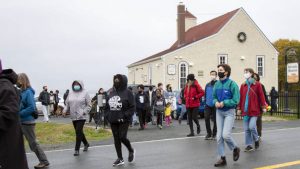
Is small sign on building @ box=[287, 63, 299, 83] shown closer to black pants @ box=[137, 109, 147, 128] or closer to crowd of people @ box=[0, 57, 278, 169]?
black pants @ box=[137, 109, 147, 128]

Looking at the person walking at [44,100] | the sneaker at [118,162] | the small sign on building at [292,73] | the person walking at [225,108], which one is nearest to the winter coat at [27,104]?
the sneaker at [118,162]

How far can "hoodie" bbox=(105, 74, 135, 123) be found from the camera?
971cm

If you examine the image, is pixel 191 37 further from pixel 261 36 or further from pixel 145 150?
pixel 145 150

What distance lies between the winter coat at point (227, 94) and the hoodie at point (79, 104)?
348 centimetres

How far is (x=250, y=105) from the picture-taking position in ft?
36.8

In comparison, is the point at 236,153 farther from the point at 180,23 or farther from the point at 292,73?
the point at 180,23

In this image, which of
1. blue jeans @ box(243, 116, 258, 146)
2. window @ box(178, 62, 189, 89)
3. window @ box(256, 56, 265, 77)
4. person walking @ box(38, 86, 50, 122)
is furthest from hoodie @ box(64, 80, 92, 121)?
window @ box(256, 56, 265, 77)

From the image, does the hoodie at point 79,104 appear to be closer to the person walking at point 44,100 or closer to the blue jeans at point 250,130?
the blue jeans at point 250,130

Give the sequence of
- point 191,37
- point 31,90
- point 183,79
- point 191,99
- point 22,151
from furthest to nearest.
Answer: point 191,37 < point 183,79 < point 191,99 < point 31,90 < point 22,151

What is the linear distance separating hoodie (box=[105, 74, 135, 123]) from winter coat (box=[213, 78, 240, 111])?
1760 millimetres

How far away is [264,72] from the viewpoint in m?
44.6

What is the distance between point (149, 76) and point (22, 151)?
139 feet

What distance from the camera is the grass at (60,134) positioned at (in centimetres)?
1564

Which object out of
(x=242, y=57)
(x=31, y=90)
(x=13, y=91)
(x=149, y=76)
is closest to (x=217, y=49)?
(x=242, y=57)
